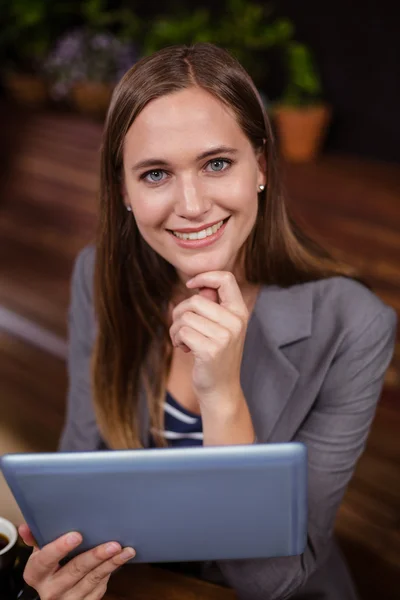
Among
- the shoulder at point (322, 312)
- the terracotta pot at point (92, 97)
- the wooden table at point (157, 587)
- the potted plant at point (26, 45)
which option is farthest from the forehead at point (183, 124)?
the potted plant at point (26, 45)

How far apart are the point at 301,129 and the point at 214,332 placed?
3289mm

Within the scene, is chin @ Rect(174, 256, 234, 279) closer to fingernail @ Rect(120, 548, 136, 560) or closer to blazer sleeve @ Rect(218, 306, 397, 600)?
blazer sleeve @ Rect(218, 306, 397, 600)

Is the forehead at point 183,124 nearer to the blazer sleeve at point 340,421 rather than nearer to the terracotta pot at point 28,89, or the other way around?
the blazer sleeve at point 340,421

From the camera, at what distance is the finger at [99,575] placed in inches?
36.3

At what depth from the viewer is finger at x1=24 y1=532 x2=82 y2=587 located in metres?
0.91

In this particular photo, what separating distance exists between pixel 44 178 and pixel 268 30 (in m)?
1.65

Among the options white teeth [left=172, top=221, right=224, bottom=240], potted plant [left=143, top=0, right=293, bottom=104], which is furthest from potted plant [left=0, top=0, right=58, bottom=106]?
white teeth [left=172, top=221, right=224, bottom=240]

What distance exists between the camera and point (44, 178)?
466 cm

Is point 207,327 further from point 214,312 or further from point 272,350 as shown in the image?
point 272,350

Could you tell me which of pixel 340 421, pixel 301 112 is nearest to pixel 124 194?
pixel 340 421

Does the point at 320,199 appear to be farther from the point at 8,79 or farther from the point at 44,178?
the point at 8,79

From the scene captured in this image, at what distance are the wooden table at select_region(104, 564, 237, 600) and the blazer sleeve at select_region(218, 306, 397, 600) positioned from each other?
6.2 inches

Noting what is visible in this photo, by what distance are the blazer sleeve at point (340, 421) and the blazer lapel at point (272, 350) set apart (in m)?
0.06

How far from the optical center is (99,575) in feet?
3.14
